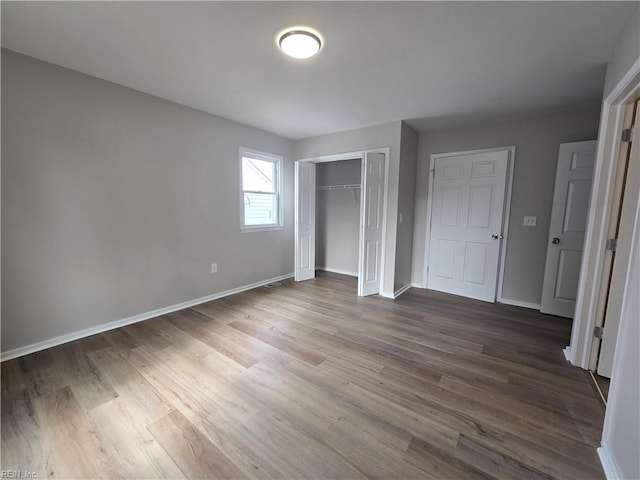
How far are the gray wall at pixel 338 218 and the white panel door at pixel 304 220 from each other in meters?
0.59

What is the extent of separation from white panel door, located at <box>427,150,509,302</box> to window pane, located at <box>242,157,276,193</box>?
268 cm

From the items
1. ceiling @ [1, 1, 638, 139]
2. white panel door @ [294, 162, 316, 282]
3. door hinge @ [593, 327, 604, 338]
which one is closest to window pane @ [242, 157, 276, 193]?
white panel door @ [294, 162, 316, 282]

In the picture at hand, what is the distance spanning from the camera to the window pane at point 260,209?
4008 mm

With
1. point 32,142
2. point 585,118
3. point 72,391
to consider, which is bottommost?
point 72,391

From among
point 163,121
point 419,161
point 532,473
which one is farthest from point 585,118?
point 163,121

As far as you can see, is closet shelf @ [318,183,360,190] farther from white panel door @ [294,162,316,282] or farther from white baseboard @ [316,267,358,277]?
white baseboard @ [316,267,358,277]

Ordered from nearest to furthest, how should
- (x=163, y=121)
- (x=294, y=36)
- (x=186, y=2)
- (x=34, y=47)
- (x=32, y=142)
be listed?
1. (x=186, y=2)
2. (x=294, y=36)
3. (x=34, y=47)
4. (x=32, y=142)
5. (x=163, y=121)

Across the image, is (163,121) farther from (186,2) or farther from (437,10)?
(437,10)

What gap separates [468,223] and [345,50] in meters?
2.94

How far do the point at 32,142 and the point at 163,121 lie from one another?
114 cm

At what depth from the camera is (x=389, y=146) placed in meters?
3.59

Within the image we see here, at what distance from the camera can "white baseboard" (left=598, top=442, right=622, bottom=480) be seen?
3.98ft

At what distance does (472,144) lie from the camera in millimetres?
3662

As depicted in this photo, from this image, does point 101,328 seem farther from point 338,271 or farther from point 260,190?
point 338,271
